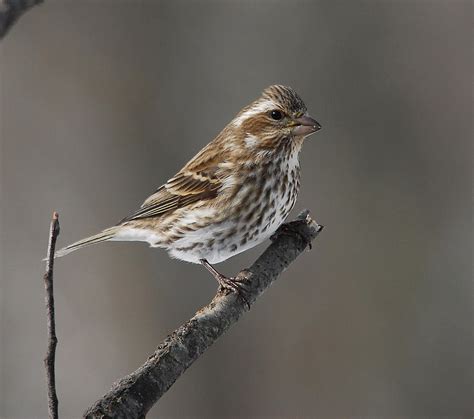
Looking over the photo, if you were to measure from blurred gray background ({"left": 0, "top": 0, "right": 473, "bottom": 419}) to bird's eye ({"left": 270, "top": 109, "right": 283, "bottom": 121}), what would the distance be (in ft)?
14.6

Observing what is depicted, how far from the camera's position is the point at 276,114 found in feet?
20.1

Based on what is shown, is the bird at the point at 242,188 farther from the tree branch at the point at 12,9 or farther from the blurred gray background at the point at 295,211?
the blurred gray background at the point at 295,211

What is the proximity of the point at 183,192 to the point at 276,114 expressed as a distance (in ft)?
3.32

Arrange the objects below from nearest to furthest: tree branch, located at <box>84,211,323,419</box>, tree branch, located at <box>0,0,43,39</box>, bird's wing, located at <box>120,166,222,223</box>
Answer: tree branch, located at <box>0,0,43,39</box> < tree branch, located at <box>84,211,323,419</box> < bird's wing, located at <box>120,166,222,223</box>

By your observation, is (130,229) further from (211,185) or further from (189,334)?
(189,334)

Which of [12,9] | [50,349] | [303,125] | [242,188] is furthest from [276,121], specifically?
[12,9]

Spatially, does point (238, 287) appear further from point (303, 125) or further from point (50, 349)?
point (50, 349)

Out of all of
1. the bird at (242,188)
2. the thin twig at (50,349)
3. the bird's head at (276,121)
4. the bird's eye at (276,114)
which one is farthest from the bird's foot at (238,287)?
the thin twig at (50,349)

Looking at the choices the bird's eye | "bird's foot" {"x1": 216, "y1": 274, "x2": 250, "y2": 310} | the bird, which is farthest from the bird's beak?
"bird's foot" {"x1": 216, "y1": 274, "x2": 250, "y2": 310}

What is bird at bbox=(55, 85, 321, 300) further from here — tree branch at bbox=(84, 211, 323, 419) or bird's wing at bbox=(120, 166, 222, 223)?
tree branch at bbox=(84, 211, 323, 419)

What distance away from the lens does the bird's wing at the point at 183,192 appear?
251 inches

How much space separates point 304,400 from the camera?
35.8 feet

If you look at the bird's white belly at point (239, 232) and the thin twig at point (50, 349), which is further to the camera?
the bird's white belly at point (239, 232)

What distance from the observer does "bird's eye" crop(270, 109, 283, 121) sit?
610 cm
